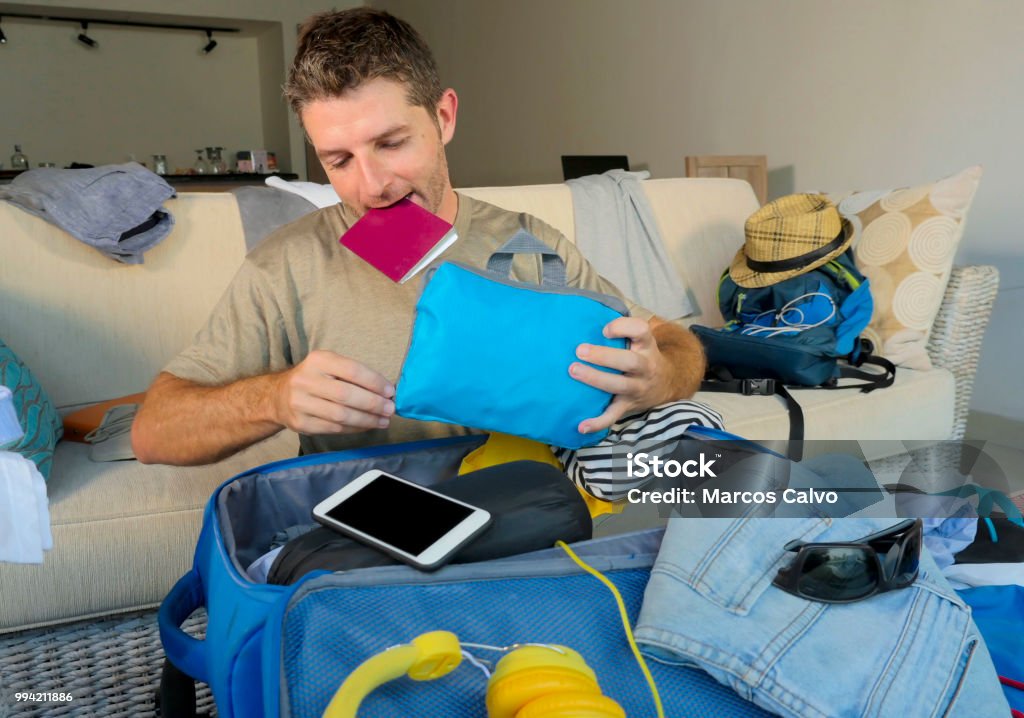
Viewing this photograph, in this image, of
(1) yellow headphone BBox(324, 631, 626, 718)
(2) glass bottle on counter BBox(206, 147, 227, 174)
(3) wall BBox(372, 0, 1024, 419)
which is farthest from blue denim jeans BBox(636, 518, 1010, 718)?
(2) glass bottle on counter BBox(206, 147, 227, 174)

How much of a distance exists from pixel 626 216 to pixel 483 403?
58.8 inches

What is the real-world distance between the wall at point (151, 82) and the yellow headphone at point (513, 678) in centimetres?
625

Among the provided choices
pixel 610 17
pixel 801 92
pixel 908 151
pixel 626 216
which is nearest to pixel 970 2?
pixel 908 151

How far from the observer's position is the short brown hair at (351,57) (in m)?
0.92

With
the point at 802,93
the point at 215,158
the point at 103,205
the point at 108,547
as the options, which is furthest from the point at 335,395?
the point at 215,158

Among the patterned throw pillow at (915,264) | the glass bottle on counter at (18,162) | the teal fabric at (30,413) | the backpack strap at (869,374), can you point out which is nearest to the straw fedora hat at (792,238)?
the patterned throw pillow at (915,264)

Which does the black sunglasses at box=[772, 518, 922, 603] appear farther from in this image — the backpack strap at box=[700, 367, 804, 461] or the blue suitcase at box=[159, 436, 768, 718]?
the backpack strap at box=[700, 367, 804, 461]

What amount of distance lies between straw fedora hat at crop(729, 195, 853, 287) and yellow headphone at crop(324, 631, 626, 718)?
151cm

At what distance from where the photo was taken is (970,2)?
239 centimetres

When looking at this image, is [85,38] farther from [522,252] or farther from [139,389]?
[522,252]

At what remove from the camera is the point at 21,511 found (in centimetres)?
71

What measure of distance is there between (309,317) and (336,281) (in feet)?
0.19

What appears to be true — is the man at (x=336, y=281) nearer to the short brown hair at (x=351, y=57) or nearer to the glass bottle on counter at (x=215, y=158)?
the short brown hair at (x=351, y=57)

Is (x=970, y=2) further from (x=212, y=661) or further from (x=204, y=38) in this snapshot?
(x=204, y=38)
